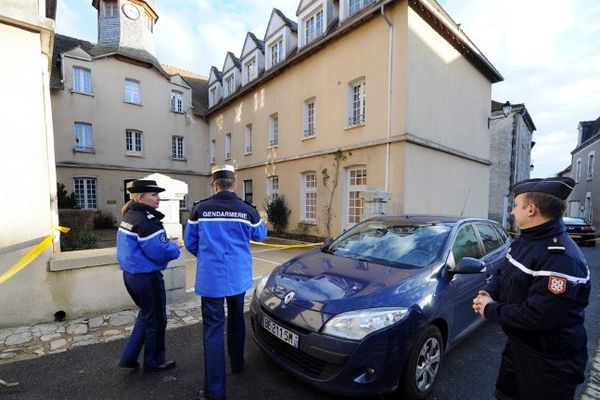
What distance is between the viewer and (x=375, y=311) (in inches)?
94.7

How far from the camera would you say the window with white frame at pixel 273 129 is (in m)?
15.2

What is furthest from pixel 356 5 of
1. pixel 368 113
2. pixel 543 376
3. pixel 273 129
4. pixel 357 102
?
pixel 543 376

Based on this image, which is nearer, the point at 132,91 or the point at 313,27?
the point at 313,27

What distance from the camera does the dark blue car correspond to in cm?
233

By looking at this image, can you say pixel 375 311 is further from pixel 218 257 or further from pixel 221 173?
pixel 221 173

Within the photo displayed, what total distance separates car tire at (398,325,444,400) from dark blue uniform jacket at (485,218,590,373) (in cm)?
84

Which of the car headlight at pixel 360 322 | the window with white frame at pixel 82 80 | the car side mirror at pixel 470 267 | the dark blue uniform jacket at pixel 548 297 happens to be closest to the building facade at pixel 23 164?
the car headlight at pixel 360 322

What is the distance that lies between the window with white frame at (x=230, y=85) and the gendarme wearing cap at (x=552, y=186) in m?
19.8

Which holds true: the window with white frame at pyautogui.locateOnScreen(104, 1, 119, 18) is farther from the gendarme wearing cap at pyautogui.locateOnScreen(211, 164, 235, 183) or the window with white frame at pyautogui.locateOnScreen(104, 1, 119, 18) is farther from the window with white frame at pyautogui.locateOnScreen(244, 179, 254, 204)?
the gendarme wearing cap at pyautogui.locateOnScreen(211, 164, 235, 183)

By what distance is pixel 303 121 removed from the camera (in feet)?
43.6

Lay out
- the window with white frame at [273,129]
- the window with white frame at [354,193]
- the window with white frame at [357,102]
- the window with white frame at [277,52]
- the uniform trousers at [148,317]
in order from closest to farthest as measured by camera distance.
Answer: the uniform trousers at [148,317] < the window with white frame at [357,102] < the window with white frame at [354,193] < the window with white frame at [277,52] < the window with white frame at [273,129]

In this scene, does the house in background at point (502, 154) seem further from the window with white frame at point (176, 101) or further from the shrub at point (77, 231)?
the shrub at point (77, 231)

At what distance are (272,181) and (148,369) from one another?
12892 mm

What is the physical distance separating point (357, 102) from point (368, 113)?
102 cm
